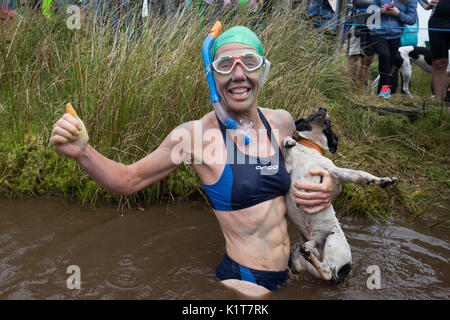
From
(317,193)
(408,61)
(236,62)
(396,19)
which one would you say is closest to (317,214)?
(317,193)

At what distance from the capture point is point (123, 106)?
363 cm

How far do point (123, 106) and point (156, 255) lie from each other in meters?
1.35

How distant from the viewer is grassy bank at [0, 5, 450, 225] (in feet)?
12.1

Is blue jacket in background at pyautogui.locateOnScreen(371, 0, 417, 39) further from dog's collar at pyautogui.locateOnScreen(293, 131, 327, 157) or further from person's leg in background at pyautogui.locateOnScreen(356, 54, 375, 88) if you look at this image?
dog's collar at pyautogui.locateOnScreen(293, 131, 327, 157)

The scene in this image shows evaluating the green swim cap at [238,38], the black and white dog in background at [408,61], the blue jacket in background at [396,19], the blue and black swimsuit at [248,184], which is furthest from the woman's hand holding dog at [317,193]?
the black and white dog in background at [408,61]

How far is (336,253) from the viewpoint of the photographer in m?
2.42

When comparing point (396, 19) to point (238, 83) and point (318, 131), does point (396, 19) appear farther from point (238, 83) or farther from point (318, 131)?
point (238, 83)

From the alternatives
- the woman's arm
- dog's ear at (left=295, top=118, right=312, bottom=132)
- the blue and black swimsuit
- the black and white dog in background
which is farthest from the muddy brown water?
the black and white dog in background

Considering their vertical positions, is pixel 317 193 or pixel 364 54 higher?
pixel 364 54

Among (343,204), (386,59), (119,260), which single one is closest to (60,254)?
(119,260)

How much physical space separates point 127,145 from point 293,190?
1748 millimetres

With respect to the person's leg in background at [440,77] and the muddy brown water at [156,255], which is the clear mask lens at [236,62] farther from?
the person's leg in background at [440,77]

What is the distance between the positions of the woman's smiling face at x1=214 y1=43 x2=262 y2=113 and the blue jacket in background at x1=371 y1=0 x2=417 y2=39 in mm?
4763

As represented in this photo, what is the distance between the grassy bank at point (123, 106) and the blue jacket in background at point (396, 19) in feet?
8.18
